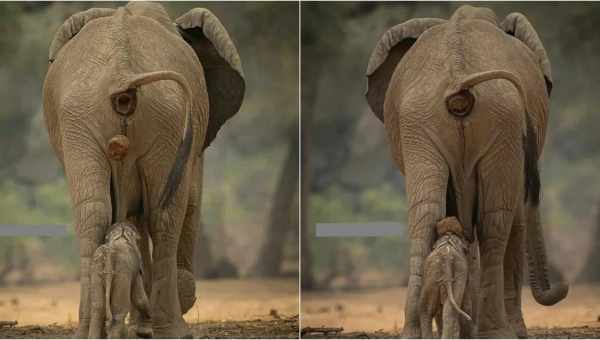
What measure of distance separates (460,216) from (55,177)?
6116 millimetres

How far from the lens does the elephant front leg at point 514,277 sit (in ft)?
34.0

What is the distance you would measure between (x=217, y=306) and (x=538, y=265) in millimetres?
3934

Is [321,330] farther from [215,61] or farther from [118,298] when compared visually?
[118,298]

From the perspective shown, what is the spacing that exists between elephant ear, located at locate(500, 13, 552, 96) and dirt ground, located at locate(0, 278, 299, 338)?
3094mm

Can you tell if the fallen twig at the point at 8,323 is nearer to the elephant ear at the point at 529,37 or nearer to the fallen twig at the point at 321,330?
the fallen twig at the point at 321,330

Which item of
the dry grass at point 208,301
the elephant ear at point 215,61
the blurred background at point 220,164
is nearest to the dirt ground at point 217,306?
the dry grass at point 208,301

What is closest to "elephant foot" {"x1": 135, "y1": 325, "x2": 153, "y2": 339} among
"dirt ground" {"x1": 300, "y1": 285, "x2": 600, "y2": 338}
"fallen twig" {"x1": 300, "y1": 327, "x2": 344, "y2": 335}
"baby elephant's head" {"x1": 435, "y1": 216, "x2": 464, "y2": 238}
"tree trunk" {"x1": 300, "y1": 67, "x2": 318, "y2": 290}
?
"baby elephant's head" {"x1": 435, "y1": 216, "x2": 464, "y2": 238}

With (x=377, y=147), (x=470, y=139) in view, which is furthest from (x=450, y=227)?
(x=377, y=147)

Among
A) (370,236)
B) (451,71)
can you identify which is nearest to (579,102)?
(370,236)

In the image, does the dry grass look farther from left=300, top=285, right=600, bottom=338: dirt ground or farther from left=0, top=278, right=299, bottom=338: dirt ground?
left=300, top=285, right=600, bottom=338: dirt ground

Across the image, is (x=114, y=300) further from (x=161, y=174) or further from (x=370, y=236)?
(x=370, y=236)

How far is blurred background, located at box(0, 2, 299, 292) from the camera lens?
14.6 meters

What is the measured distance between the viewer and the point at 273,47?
49.9 feet

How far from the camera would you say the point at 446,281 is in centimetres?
902
